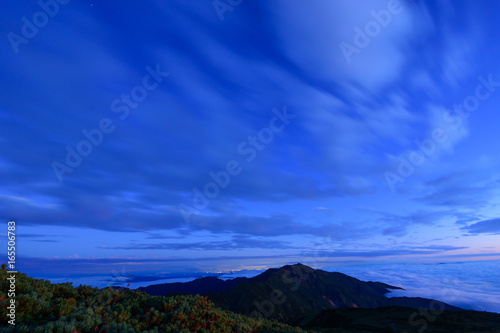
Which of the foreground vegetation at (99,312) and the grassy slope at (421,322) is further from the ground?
the foreground vegetation at (99,312)

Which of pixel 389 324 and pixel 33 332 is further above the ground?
pixel 33 332

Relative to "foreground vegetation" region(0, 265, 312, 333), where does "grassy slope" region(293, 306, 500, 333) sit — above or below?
below

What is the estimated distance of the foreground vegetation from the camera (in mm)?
7809

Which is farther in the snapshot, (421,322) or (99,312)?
(421,322)

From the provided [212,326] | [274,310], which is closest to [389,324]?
[212,326]

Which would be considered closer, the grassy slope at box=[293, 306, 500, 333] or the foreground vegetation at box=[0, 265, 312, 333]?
the foreground vegetation at box=[0, 265, 312, 333]

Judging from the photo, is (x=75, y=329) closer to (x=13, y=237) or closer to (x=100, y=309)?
(x=100, y=309)

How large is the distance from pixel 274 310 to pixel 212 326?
207 m

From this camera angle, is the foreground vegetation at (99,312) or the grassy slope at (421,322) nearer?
the foreground vegetation at (99,312)

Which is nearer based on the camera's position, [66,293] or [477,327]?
[66,293]

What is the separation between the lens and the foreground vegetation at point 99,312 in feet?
25.6

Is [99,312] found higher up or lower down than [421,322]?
higher up

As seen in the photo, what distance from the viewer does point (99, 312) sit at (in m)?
10.1

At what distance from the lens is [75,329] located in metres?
7.45
